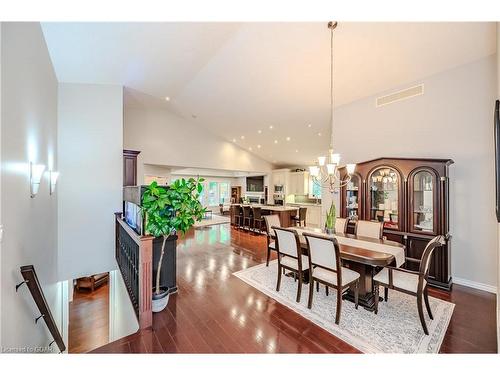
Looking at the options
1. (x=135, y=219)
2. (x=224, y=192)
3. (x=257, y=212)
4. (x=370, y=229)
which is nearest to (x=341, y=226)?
(x=370, y=229)

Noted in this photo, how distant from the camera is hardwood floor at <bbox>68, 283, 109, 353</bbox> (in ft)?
13.9

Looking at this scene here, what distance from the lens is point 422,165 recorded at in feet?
11.1

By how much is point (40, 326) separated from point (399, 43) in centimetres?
585

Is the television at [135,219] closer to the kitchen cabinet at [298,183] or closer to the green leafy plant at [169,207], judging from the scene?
the green leafy plant at [169,207]

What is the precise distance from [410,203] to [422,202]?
209 millimetres

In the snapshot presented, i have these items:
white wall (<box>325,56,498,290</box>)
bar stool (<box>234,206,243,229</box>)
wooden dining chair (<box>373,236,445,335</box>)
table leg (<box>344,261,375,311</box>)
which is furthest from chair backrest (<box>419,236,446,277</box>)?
bar stool (<box>234,206,243,229</box>)

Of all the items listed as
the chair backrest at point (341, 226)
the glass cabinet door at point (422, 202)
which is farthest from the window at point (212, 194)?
the glass cabinet door at point (422, 202)

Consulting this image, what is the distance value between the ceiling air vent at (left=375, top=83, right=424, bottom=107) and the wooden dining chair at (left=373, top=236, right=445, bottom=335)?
2.66 m

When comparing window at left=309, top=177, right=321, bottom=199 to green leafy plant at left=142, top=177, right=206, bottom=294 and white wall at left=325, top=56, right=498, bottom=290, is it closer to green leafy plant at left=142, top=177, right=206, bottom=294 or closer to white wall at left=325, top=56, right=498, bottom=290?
white wall at left=325, top=56, right=498, bottom=290

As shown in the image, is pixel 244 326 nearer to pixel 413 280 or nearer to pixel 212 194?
pixel 413 280

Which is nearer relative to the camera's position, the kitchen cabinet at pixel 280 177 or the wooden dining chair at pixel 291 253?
the wooden dining chair at pixel 291 253

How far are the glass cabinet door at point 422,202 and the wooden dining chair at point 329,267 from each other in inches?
67.1

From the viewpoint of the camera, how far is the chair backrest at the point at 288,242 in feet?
9.34
